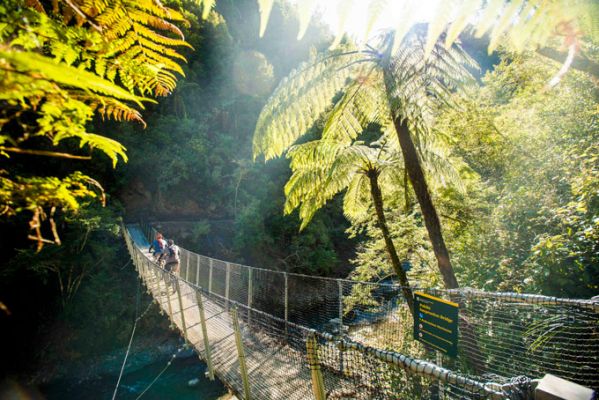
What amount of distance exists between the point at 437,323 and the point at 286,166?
15127 millimetres

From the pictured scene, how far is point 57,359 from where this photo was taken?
1041 cm

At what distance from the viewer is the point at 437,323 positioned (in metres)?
2.16

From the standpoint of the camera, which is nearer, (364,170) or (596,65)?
(596,65)

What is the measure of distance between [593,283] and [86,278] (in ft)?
45.6

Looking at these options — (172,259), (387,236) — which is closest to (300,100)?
(387,236)

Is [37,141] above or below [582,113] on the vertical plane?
above

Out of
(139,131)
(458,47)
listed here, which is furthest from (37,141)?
(458,47)

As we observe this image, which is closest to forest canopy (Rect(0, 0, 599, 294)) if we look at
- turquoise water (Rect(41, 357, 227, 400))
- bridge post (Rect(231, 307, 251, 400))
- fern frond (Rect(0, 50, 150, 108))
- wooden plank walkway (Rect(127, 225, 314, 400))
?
fern frond (Rect(0, 50, 150, 108))

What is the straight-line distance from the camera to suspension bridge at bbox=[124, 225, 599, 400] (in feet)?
4.55

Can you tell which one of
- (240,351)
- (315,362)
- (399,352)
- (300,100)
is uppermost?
(300,100)

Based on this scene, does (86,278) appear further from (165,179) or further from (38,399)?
(165,179)

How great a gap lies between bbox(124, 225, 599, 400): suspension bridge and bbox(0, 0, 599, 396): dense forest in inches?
23.3

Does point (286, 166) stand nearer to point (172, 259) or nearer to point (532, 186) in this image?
point (172, 259)

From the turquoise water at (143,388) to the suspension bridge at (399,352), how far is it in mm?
5977
